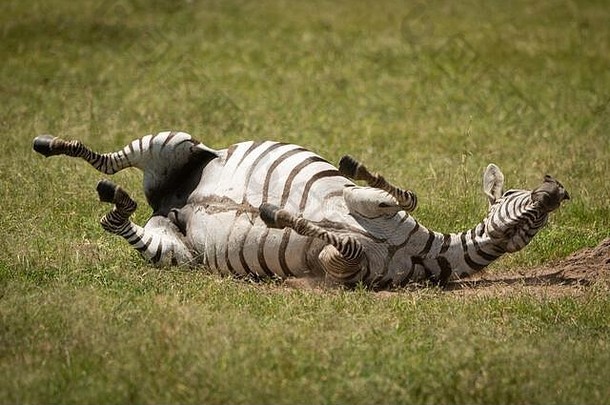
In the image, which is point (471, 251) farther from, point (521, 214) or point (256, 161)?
point (256, 161)

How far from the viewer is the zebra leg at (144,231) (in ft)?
27.6

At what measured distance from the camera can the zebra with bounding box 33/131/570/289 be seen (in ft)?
26.8

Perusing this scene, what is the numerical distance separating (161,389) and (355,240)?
206cm

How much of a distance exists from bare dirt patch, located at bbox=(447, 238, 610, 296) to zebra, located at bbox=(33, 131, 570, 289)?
0.19 meters

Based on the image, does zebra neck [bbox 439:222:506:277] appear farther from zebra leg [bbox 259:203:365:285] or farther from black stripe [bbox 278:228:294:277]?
black stripe [bbox 278:228:294:277]

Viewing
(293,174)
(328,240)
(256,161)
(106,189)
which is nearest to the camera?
(328,240)

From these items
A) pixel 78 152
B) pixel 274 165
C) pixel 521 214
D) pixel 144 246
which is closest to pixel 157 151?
pixel 78 152

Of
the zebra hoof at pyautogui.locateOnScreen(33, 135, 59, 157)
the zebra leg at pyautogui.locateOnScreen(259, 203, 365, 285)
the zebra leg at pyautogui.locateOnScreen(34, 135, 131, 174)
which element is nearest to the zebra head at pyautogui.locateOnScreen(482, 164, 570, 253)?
the zebra leg at pyautogui.locateOnScreen(259, 203, 365, 285)

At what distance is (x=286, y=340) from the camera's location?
7020 millimetres

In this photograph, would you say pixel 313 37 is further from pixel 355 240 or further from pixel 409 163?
pixel 355 240

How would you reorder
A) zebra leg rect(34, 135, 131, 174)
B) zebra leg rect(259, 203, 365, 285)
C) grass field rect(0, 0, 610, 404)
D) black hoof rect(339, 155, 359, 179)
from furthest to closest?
zebra leg rect(34, 135, 131, 174)
black hoof rect(339, 155, 359, 179)
zebra leg rect(259, 203, 365, 285)
grass field rect(0, 0, 610, 404)

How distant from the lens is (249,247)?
8453mm

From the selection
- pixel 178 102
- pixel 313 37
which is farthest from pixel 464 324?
pixel 313 37

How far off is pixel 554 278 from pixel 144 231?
270cm
